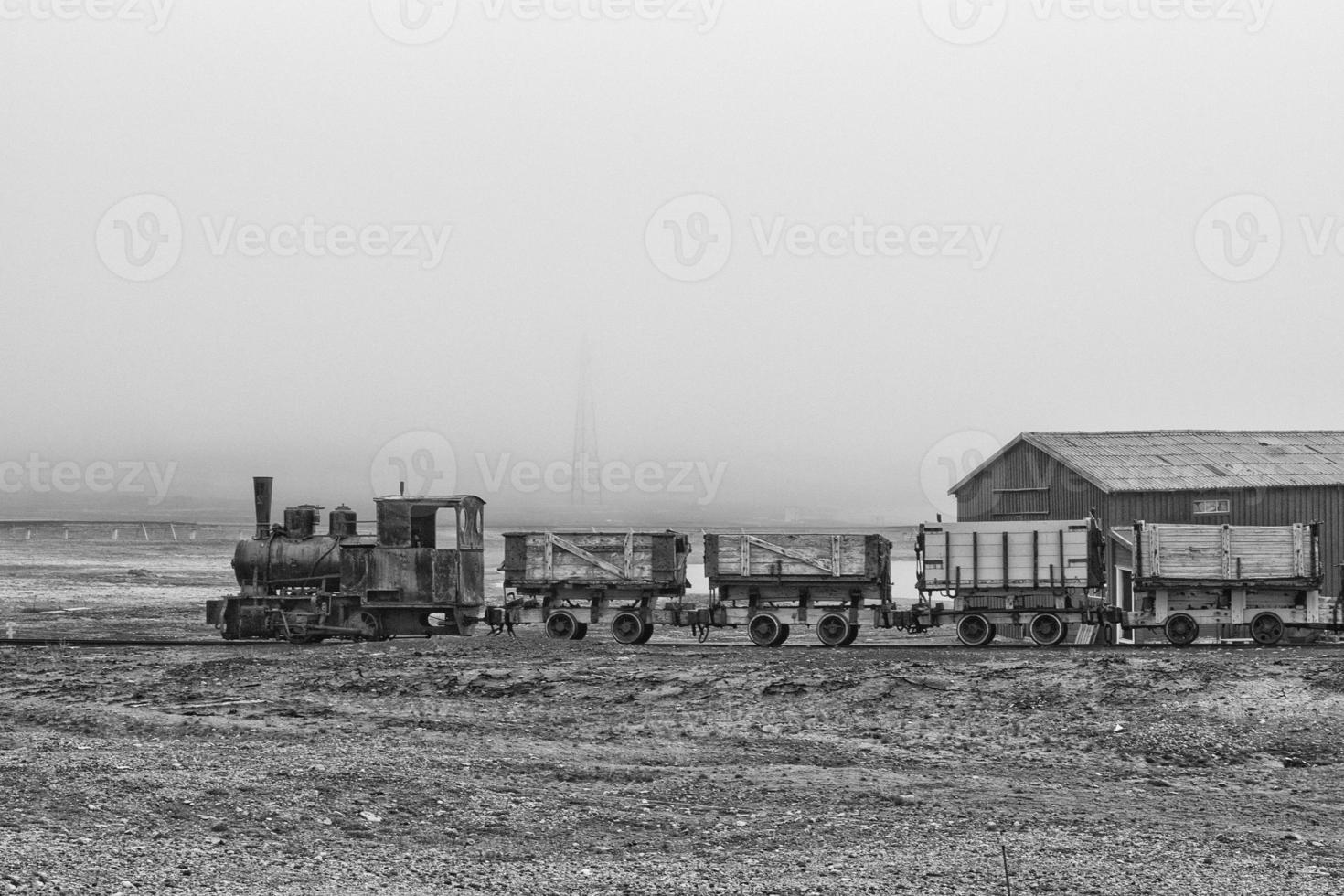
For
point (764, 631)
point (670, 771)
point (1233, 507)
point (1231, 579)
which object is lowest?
point (670, 771)

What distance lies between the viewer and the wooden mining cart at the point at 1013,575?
927 inches

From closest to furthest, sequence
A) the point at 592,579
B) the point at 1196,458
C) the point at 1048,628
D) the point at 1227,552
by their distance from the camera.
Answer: the point at 1048,628
the point at 1227,552
the point at 592,579
the point at 1196,458

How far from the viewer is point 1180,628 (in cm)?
2384

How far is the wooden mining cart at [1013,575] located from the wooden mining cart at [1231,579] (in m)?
0.99

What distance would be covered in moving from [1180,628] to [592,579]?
35.8ft

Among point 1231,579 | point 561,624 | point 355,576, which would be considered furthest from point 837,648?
point 355,576

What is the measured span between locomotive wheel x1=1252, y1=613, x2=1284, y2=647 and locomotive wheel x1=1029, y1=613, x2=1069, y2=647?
11.6 ft

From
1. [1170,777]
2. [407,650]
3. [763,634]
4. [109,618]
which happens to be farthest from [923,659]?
Answer: [109,618]

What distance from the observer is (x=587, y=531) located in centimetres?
2450

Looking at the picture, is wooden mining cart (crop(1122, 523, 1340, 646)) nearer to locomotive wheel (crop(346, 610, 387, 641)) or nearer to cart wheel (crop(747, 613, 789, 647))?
cart wheel (crop(747, 613, 789, 647))

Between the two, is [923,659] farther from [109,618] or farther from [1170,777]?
[109,618]

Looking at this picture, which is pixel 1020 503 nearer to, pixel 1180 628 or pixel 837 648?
pixel 1180 628

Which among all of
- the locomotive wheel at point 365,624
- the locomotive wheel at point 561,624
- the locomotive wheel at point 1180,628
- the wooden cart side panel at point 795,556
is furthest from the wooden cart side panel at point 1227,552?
the locomotive wheel at point 365,624

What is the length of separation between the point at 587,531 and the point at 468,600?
2625 mm
